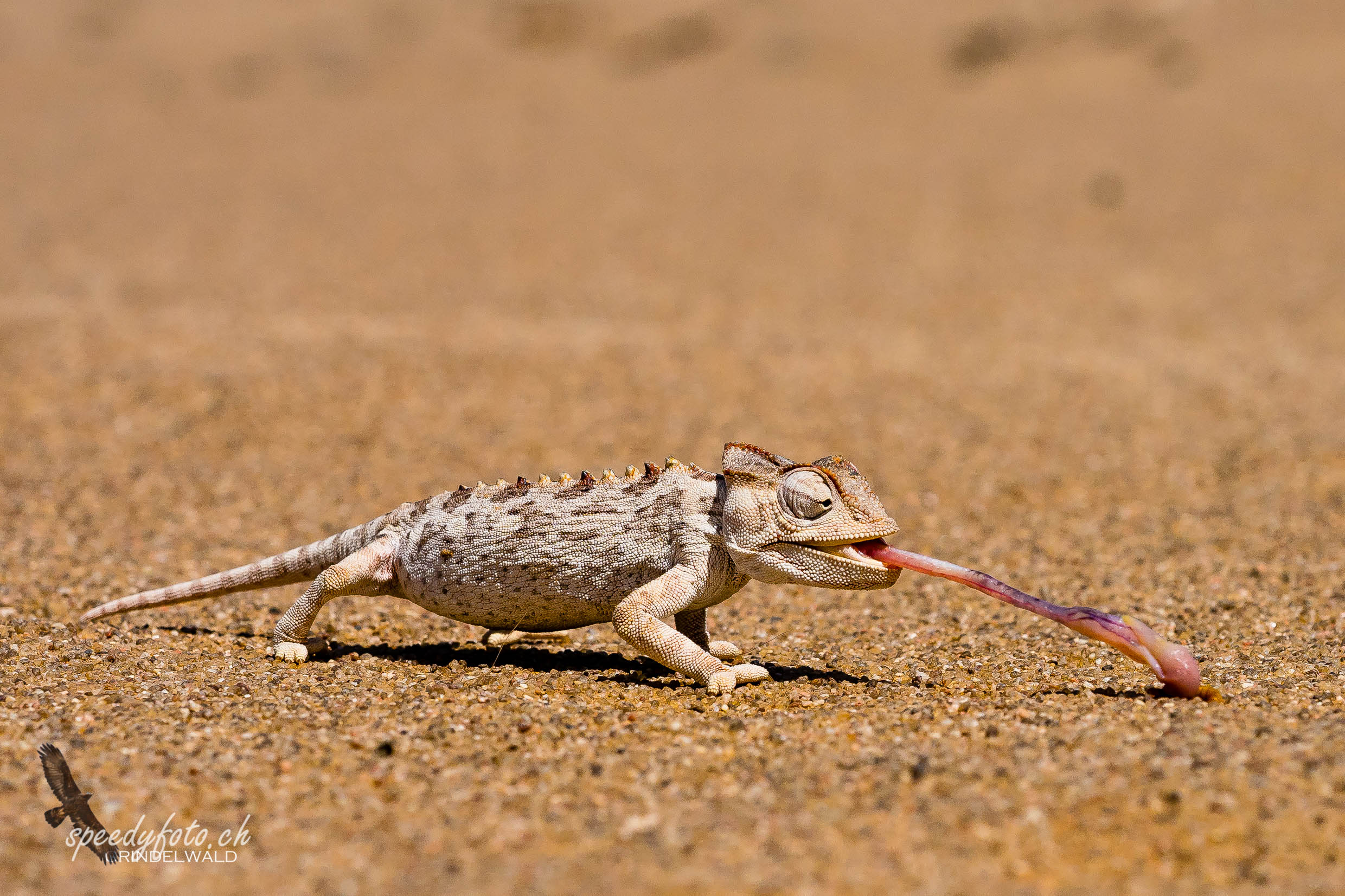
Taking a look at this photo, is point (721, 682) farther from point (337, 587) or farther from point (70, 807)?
point (70, 807)

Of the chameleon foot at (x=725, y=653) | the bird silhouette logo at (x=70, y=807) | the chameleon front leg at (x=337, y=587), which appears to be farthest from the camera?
the chameleon foot at (x=725, y=653)

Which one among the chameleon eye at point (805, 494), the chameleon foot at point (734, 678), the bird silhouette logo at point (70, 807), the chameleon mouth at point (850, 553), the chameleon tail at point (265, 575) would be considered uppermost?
the chameleon eye at point (805, 494)

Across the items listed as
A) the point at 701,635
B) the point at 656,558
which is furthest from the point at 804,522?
the point at 701,635

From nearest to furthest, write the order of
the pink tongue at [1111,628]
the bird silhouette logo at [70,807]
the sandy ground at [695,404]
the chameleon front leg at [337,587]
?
1. the bird silhouette logo at [70,807]
2. the sandy ground at [695,404]
3. the pink tongue at [1111,628]
4. the chameleon front leg at [337,587]

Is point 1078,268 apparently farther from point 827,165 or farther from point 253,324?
point 253,324

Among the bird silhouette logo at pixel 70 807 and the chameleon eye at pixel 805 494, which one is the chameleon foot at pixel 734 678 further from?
the bird silhouette logo at pixel 70 807

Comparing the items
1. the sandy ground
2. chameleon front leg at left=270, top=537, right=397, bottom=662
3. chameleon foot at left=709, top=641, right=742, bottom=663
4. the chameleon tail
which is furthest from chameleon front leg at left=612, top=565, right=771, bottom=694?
the chameleon tail

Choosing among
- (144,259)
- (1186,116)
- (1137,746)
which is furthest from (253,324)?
(1186,116)

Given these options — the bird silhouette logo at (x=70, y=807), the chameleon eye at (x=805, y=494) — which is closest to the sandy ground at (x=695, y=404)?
the bird silhouette logo at (x=70, y=807)
